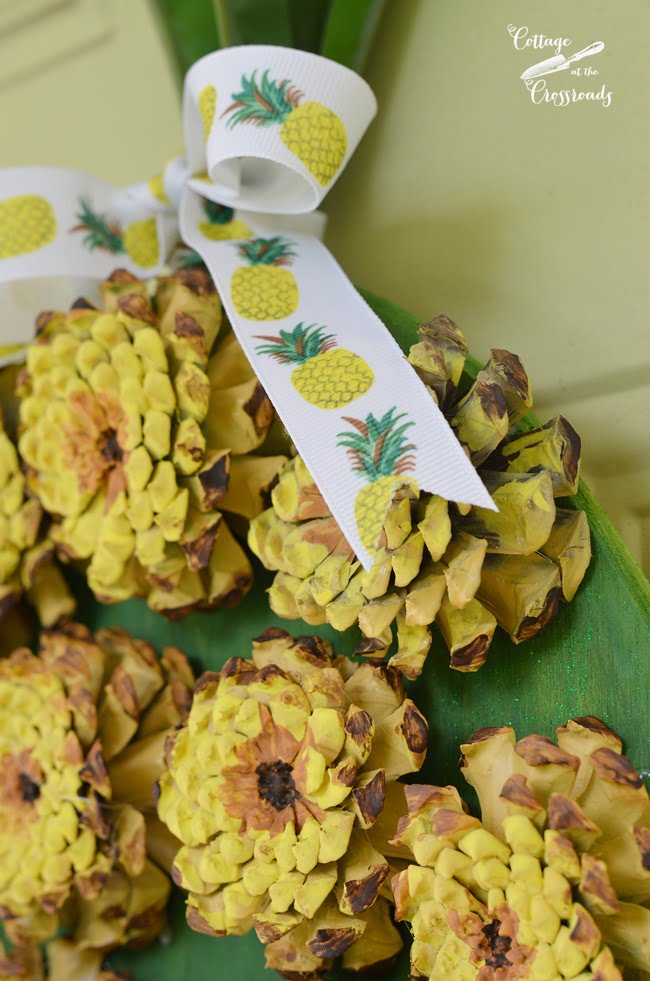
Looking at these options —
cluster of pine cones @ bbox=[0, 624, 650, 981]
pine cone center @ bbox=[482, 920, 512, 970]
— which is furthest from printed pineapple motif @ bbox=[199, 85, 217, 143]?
pine cone center @ bbox=[482, 920, 512, 970]

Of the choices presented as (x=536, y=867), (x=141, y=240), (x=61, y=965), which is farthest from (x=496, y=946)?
(x=141, y=240)

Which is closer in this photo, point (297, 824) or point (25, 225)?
point (297, 824)

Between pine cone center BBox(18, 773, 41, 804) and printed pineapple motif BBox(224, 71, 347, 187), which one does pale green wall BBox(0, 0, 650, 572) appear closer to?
printed pineapple motif BBox(224, 71, 347, 187)

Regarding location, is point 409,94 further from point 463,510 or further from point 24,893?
point 24,893

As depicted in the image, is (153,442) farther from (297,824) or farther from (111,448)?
(297,824)

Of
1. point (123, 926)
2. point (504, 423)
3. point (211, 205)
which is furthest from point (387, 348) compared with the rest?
point (123, 926)
